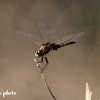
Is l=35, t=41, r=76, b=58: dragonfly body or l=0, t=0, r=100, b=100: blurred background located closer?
l=35, t=41, r=76, b=58: dragonfly body

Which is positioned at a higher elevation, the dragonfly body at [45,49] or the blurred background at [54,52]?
the blurred background at [54,52]

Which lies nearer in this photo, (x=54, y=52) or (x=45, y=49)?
(x=45, y=49)

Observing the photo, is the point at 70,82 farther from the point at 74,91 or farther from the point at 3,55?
the point at 3,55

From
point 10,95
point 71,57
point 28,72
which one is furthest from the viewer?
point 71,57

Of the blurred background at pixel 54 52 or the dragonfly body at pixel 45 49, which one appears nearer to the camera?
the dragonfly body at pixel 45 49

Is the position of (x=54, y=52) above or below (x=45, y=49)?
above

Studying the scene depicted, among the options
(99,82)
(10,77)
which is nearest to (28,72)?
(10,77)

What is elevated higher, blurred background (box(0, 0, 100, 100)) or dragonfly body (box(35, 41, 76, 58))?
blurred background (box(0, 0, 100, 100))

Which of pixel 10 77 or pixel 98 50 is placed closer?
pixel 10 77
